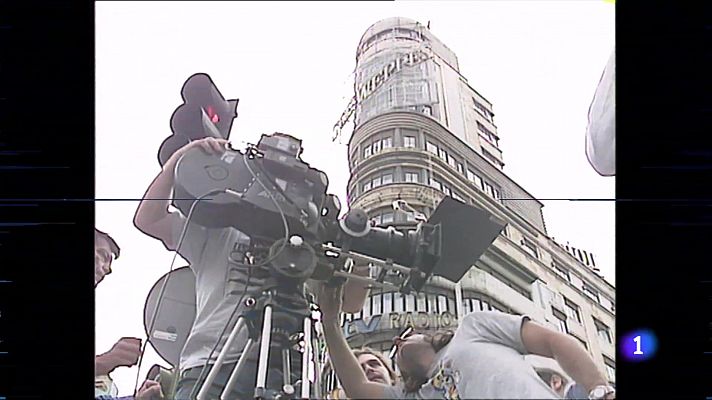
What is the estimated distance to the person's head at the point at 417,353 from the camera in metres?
2.37

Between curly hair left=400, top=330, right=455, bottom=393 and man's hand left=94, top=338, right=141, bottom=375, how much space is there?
61 centimetres

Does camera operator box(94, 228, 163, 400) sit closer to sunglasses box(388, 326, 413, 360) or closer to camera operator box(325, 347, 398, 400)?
camera operator box(325, 347, 398, 400)

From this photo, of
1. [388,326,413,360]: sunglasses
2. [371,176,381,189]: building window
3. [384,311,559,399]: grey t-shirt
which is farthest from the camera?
[371,176,381,189]: building window

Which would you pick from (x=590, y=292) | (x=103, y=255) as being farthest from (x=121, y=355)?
(x=590, y=292)

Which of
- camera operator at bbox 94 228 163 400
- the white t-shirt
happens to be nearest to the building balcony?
the white t-shirt

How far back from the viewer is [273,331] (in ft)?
7.82

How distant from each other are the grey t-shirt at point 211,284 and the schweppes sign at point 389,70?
0.45 metres

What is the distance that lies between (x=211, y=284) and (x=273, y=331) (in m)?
0.19

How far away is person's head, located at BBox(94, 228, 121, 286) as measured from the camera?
250 centimetres

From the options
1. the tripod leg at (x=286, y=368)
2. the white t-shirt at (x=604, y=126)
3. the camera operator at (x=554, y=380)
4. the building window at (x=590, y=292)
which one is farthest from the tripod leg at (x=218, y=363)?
the white t-shirt at (x=604, y=126)

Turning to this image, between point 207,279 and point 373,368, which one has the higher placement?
point 207,279

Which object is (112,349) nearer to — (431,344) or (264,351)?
(264,351)

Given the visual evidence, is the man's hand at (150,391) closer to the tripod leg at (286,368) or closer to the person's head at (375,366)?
the tripod leg at (286,368)
